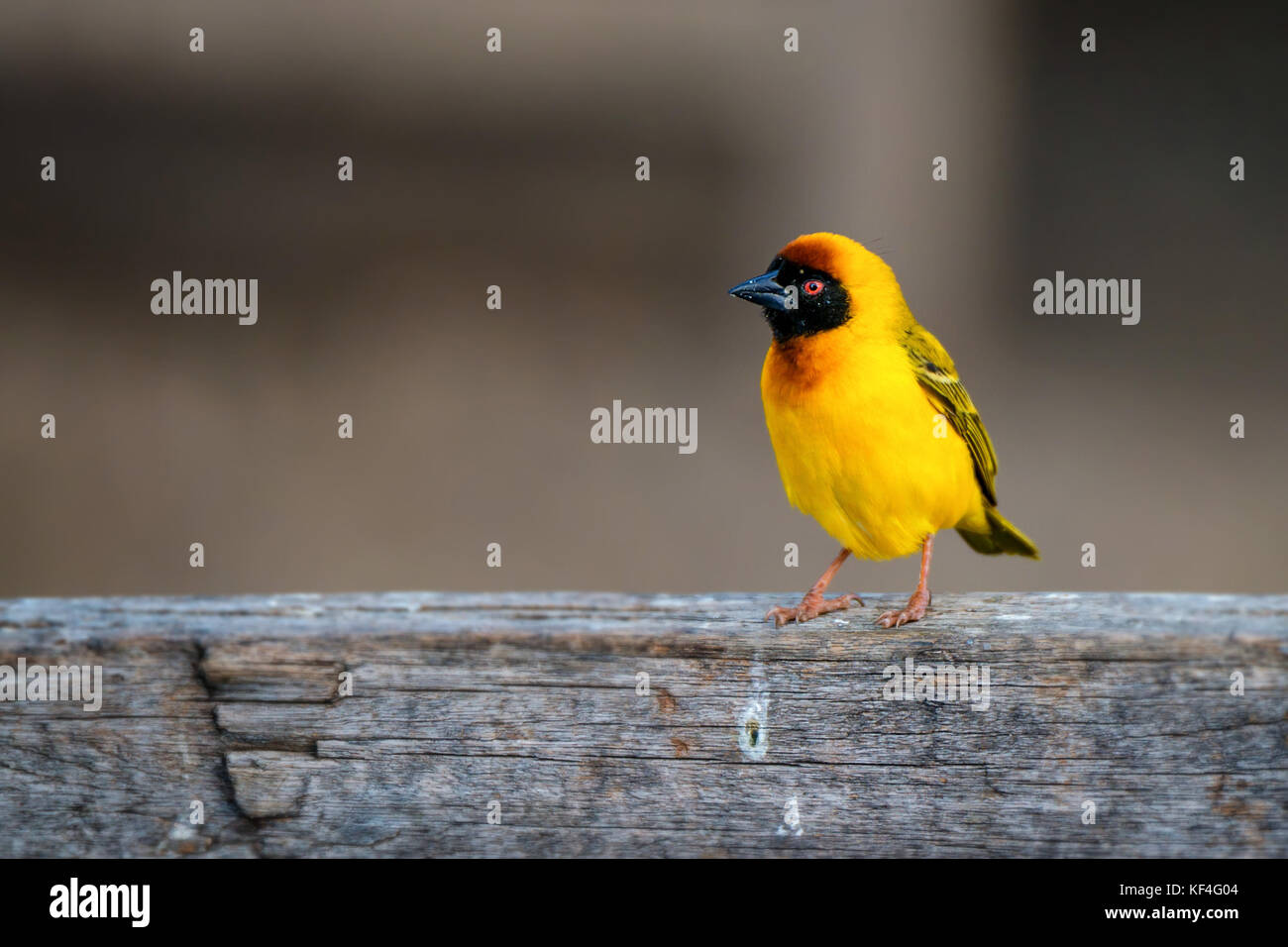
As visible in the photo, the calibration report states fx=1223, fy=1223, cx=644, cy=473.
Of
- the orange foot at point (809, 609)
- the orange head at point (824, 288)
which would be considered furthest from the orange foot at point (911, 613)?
the orange head at point (824, 288)

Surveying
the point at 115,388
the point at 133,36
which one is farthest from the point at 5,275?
the point at 133,36

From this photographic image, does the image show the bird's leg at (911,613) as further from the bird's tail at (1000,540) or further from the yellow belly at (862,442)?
the bird's tail at (1000,540)

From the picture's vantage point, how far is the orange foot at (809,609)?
7.00 feet

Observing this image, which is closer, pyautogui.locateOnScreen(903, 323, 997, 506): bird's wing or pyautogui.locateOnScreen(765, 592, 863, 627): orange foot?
pyautogui.locateOnScreen(765, 592, 863, 627): orange foot

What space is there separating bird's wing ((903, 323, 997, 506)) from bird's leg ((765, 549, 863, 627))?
44 centimetres

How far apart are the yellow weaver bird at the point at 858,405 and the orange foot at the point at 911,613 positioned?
0.75 ft

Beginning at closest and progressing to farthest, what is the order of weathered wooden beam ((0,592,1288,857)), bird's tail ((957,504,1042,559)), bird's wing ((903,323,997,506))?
weathered wooden beam ((0,592,1288,857))
bird's wing ((903,323,997,506))
bird's tail ((957,504,1042,559))

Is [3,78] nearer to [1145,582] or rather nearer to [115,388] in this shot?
[115,388]

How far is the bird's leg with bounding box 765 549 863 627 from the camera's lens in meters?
2.14

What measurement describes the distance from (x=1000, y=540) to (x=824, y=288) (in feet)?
3.28

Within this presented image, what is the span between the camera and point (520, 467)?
16.0 feet

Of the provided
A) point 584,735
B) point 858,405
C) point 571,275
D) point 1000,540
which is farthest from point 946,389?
point 571,275

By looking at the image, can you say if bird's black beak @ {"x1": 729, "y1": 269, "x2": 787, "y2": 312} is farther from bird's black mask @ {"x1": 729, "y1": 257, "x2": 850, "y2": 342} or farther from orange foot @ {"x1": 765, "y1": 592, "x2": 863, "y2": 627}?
orange foot @ {"x1": 765, "y1": 592, "x2": 863, "y2": 627}

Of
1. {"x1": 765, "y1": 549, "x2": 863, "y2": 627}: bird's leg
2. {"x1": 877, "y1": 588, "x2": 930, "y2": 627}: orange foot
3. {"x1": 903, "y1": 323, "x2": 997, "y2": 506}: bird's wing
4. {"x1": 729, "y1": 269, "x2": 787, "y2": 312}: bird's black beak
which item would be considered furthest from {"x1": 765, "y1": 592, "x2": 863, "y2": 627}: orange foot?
{"x1": 729, "y1": 269, "x2": 787, "y2": 312}: bird's black beak
